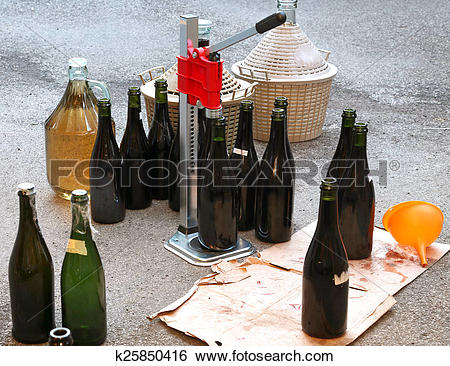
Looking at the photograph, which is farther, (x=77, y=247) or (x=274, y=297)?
(x=274, y=297)

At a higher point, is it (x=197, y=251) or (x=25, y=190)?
(x=25, y=190)

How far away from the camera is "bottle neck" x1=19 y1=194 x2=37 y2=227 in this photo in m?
1.19

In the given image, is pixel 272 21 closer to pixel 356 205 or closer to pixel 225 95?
pixel 356 205

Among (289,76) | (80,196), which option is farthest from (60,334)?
(289,76)

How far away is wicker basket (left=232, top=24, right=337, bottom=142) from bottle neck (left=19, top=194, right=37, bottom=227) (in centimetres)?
133

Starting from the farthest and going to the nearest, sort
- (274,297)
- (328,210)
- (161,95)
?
(161,95), (274,297), (328,210)

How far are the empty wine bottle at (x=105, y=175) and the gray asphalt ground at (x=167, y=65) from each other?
0.05 metres

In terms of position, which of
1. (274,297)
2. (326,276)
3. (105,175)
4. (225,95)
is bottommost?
(274,297)

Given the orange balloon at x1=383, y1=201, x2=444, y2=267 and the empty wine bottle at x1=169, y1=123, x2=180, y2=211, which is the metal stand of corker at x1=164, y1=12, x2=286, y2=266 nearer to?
the empty wine bottle at x1=169, y1=123, x2=180, y2=211

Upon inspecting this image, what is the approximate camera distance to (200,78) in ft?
5.15

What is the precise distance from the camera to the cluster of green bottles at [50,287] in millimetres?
1266

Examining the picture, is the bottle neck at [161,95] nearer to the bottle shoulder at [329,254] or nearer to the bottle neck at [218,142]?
the bottle neck at [218,142]

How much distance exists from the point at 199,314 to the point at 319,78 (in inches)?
51.0

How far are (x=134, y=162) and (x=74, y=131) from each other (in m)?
0.19
